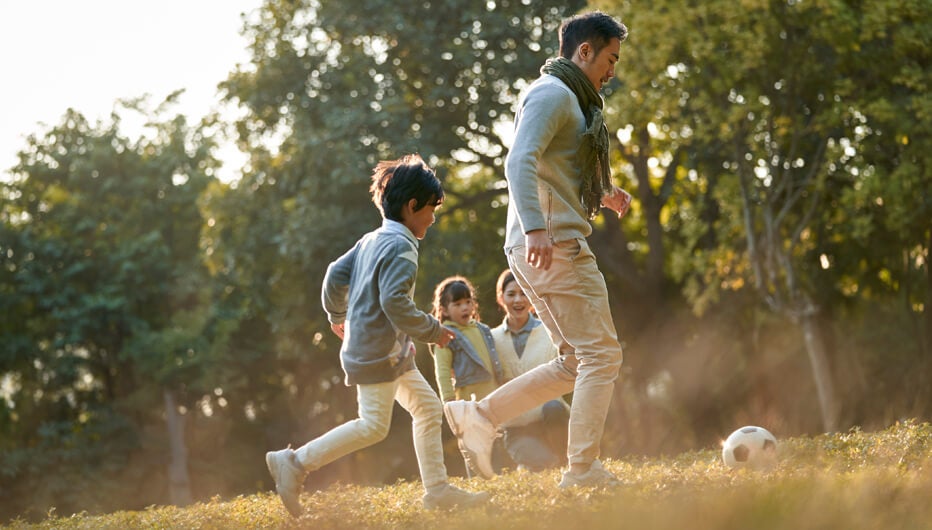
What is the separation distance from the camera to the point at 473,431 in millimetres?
7141

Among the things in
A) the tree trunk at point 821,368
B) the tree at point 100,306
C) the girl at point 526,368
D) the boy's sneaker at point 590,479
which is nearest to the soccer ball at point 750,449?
the boy's sneaker at point 590,479

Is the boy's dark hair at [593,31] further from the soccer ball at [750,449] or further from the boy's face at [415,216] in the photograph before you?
the soccer ball at [750,449]

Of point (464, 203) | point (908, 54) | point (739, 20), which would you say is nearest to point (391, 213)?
point (739, 20)

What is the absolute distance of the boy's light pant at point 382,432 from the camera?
643 centimetres

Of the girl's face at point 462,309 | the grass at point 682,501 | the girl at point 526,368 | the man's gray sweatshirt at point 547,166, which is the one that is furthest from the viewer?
the girl at point 526,368

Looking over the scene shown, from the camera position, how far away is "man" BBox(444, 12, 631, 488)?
6027mm

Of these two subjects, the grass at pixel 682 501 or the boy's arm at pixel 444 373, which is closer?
the grass at pixel 682 501

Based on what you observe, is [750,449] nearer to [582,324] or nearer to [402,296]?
[582,324]

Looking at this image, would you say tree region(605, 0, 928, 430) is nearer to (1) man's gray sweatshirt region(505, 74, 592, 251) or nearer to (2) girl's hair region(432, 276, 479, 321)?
(2) girl's hair region(432, 276, 479, 321)

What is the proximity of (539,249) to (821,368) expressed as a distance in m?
17.2

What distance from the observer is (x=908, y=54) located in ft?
65.6

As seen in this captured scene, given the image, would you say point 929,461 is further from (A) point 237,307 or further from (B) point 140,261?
(B) point 140,261

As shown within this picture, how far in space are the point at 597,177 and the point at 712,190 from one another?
17358mm

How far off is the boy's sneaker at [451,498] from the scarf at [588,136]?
1575mm
